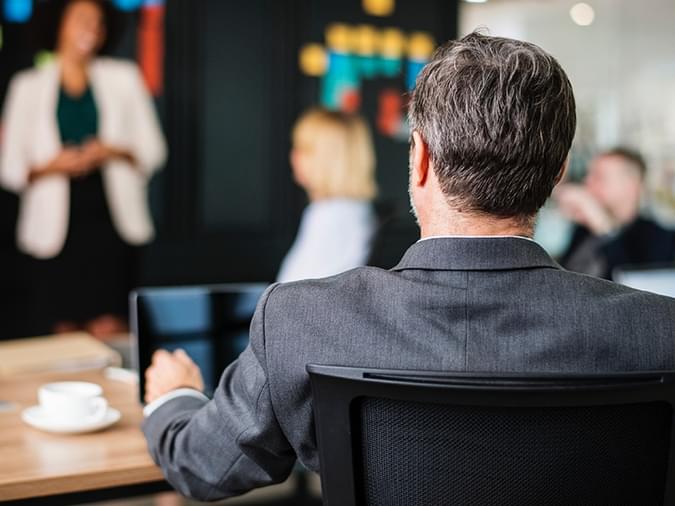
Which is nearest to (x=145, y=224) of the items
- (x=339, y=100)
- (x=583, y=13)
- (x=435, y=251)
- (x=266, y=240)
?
(x=266, y=240)

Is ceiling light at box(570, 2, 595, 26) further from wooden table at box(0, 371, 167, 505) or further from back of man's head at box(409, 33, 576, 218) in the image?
back of man's head at box(409, 33, 576, 218)

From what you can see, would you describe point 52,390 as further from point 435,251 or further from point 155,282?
point 155,282

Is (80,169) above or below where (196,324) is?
above

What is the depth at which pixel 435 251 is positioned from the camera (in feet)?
3.83

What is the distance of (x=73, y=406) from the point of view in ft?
5.88

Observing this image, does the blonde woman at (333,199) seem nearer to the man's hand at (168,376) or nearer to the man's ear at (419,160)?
the man's hand at (168,376)

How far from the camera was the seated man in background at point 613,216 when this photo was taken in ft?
19.7

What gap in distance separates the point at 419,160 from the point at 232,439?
1.52 feet

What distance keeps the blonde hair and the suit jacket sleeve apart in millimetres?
3066

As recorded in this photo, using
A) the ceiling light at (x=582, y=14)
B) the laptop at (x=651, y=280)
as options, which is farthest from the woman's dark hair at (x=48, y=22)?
the laptop at (x=651, y=280)

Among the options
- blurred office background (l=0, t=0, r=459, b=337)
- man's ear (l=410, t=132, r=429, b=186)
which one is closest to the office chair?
man's ear (l=410, t=132, r=429, b=186)

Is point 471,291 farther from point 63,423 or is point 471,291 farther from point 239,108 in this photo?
point 239,108

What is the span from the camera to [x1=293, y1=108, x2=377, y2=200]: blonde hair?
445 cm

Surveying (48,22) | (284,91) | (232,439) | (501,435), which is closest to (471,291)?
(501,435)
